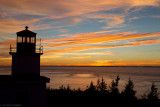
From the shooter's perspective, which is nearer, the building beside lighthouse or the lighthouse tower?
the building beside lighthouse

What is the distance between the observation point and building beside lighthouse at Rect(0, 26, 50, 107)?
11.2m

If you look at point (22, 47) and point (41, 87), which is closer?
point (41, 87)

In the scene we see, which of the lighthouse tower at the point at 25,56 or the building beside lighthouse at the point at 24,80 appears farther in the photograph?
the lighthouse tower at the point at 25,56

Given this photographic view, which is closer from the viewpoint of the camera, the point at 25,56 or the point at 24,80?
the point at 24,80

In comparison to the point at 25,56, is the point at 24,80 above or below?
below

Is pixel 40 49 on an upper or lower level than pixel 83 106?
upper

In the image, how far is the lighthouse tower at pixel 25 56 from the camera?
13195mm

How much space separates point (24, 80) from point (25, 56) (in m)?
2.69

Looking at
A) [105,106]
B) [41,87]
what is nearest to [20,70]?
[41,87]

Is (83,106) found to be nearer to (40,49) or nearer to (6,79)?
(40,49)

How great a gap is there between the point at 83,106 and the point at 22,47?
7.99 meters

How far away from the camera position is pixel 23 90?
11.4 metres

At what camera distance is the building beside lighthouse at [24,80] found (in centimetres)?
1116

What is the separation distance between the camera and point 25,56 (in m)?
13.4
